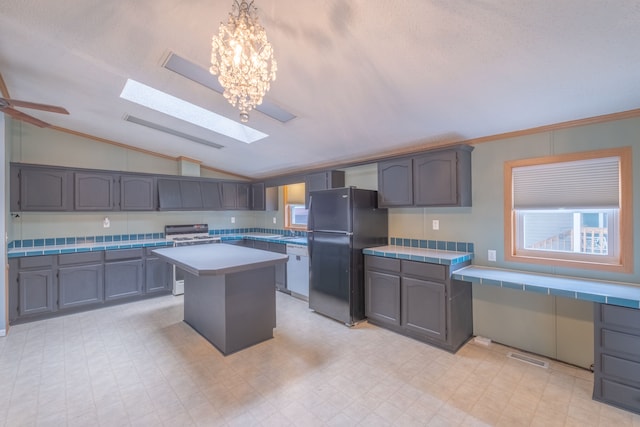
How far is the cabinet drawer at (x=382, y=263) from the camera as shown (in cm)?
322

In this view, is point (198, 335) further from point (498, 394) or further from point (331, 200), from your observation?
point (498, 394)

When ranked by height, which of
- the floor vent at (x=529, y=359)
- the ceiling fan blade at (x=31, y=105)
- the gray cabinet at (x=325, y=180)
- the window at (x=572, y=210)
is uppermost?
the ceiling fan blade at (x=31, y=105)

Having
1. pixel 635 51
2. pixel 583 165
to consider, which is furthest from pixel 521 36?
pixel 583 165

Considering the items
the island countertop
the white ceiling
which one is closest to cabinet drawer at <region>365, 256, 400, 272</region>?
the island countertop

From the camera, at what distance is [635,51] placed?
1.66 meters

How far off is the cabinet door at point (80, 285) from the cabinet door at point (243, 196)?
2.57 meters

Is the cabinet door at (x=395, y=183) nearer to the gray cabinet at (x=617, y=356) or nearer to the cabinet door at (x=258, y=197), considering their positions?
the gray cabinet at (x=617, y=356)

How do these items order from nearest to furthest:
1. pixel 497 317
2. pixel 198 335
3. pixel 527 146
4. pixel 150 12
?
pixel 150 12 → pixel 527 146 → pixel 497 317 → pixel 198 335

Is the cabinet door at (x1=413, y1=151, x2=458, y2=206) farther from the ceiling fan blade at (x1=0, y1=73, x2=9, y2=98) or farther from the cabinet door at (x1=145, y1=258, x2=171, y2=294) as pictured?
the ceiling fan blade at (x1=0, y1=73, x2=9, y2=98)

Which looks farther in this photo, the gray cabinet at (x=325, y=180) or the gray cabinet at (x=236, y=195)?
the gray cabinet at (x=236, y=195)

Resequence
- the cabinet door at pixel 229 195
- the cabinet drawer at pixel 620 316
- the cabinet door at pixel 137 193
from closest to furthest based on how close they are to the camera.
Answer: the cabinet drawer at pixel 620 316 → the cabinet door at pixel 137 193 → the cabinet door at pixel 229 195

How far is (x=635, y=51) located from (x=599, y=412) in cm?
235

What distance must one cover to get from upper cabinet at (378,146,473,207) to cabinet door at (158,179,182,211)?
12.1ft

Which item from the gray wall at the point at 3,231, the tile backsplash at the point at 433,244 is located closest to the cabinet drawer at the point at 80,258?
the gray wall at the point at 3,231
